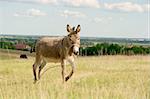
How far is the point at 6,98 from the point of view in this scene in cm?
837

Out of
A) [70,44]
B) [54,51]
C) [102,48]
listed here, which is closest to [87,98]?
[70,44]

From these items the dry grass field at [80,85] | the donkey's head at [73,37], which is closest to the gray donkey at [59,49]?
the donkey's head at [73,37]

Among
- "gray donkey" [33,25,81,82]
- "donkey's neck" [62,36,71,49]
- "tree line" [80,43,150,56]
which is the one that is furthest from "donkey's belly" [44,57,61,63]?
"tree line" [80,43,150,56]

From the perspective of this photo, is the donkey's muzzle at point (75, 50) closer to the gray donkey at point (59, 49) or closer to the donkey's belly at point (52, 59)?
the gray donkey at point (59, 49)

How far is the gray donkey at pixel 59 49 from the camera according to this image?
1477cm

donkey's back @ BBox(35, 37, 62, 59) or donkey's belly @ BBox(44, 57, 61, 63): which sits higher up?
donkey's back @ BBox(35, 37, 62, 59)

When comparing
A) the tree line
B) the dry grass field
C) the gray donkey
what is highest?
the gray donkey

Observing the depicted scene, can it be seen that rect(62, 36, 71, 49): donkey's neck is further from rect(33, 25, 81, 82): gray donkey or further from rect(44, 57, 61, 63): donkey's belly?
rect(44, 57, 61, 63): donkey's belly

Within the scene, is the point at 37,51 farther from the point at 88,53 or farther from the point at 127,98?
the point at 88,53

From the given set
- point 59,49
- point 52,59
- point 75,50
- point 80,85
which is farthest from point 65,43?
point 80,85

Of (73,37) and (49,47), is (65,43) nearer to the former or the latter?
(73,37)

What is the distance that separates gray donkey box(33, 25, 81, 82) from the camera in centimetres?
1477

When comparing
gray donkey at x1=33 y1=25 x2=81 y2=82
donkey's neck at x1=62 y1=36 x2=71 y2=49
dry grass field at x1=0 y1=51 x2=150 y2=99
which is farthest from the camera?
donkey's neck at x1=62 y1=36 x2=71 y2=49

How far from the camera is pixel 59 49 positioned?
15.8m
